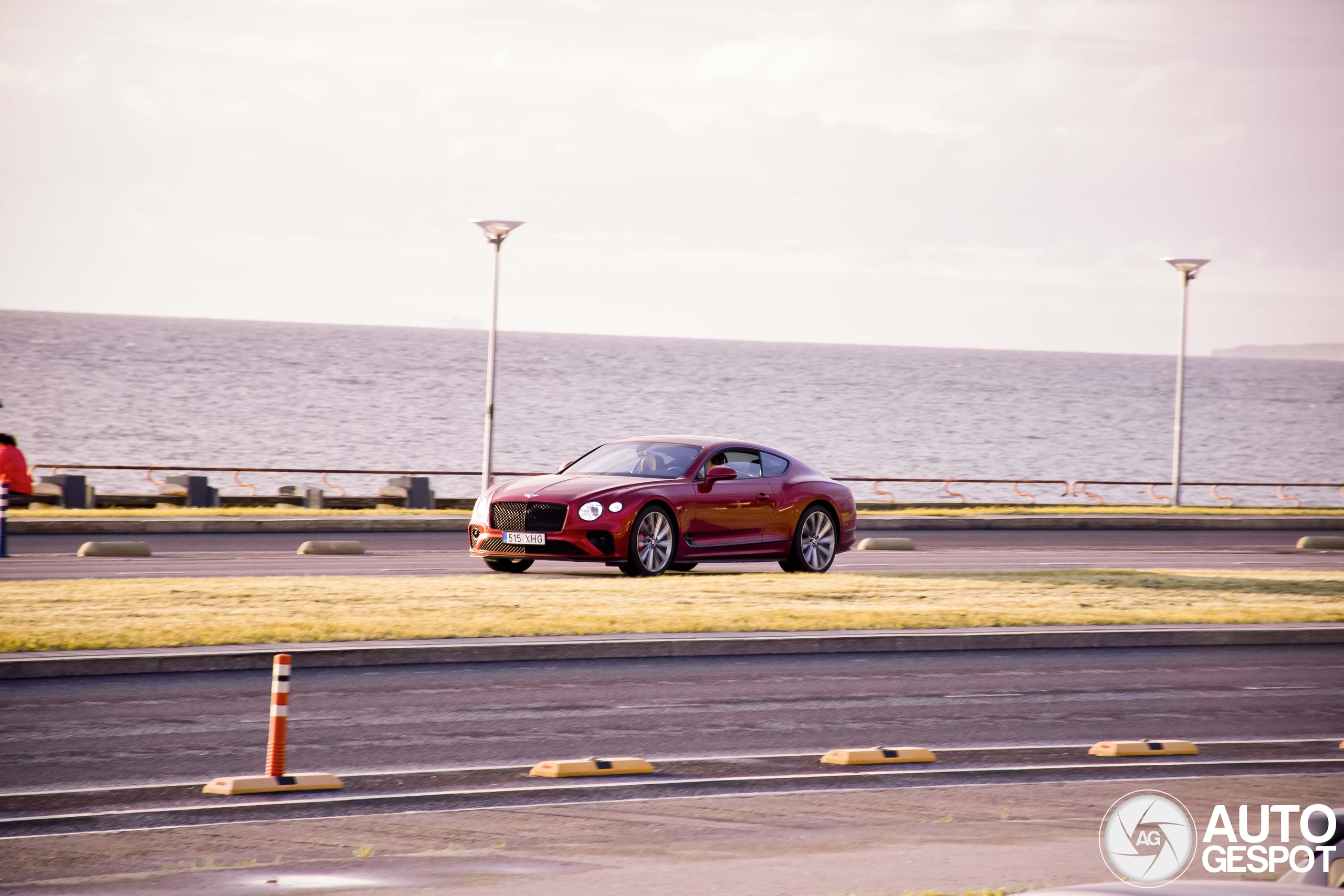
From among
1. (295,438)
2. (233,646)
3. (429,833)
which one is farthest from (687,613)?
(295,438)

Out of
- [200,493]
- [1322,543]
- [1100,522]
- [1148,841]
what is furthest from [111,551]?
[1322,543]

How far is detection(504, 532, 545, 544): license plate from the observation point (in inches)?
661

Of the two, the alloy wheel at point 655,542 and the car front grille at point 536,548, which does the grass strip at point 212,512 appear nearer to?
the car front grille at point 536,548

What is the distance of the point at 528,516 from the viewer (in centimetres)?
1686

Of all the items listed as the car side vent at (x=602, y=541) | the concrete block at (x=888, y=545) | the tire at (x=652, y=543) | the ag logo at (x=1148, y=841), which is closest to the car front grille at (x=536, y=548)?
the car side vent at (x=602, y=541)

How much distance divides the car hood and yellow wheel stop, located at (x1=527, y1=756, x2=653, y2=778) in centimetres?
820

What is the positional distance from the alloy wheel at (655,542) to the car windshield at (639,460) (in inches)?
19.4

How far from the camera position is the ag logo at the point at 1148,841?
4449 millimetres

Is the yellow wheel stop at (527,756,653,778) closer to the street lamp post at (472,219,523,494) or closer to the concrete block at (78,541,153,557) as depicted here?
the concrete block at (78,541,153,557)

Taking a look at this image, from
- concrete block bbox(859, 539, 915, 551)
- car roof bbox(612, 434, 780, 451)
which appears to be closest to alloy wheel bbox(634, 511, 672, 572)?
car roof bbox(612, 434, 780, 451)

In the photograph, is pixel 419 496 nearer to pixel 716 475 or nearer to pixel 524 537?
pixel 524 537

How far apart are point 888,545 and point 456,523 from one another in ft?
24.5

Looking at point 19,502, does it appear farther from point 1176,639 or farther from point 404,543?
point 1176,639

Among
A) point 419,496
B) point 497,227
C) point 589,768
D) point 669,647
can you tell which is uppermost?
point 497,227
